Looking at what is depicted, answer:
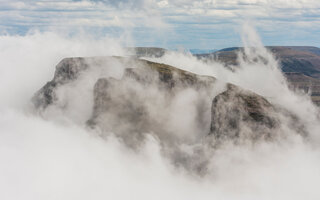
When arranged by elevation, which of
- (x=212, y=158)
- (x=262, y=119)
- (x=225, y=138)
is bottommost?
(x=212, y=158)

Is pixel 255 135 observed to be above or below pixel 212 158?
above

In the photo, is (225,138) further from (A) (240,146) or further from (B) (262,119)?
(B) (262,119)

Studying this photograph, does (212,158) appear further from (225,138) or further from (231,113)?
(231,113)

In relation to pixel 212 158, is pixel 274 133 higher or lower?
higher

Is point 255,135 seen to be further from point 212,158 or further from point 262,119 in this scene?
point 212,158

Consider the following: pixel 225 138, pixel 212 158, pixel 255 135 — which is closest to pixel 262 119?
pixel 255 135

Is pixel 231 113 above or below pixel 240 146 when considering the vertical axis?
above

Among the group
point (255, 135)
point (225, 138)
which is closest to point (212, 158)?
point (225, 138)
